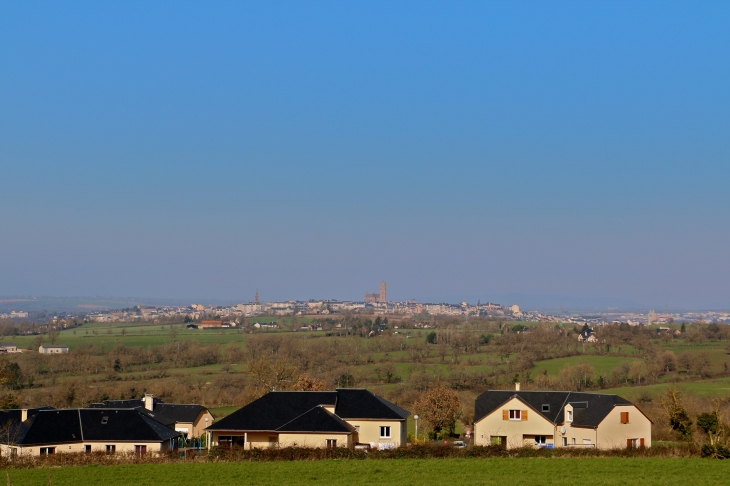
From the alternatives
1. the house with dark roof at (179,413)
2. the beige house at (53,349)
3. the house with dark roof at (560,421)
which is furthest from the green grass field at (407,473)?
the beige house at (53,349)

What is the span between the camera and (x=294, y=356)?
88938 mm

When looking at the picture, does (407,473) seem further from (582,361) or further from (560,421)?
(582,361)

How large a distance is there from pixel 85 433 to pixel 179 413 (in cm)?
844

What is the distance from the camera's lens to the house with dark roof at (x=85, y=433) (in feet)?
103

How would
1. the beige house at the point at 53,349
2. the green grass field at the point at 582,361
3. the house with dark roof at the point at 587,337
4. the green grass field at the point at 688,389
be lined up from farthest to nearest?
the house with dark roof at the point at 587,337 < the beige house at the point at 53,349 < the green grass field at the point at 582,361 < the green grass field at the point at 688,389

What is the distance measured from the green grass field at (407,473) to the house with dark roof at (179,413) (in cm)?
1655

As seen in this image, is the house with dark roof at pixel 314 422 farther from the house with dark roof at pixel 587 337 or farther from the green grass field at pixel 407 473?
the house with dark roof at pixel 587 337

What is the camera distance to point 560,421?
35719mm

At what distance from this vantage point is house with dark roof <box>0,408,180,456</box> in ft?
103

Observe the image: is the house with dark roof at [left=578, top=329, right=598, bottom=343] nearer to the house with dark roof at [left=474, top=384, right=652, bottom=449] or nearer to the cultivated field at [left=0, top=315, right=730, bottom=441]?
the cultivated field at [left=0, top=315, right=730, bottom=441]

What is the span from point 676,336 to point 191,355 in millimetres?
63428

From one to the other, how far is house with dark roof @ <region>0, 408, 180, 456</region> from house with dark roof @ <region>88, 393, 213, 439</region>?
5.25 meters

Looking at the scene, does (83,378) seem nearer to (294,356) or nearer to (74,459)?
(294,356)

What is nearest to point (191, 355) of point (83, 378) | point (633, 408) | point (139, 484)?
point (83, 378)
